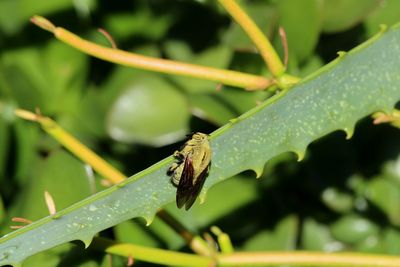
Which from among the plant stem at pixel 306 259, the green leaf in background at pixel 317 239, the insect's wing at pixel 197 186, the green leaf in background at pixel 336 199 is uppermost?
the green leaf in background at pixel 336 199

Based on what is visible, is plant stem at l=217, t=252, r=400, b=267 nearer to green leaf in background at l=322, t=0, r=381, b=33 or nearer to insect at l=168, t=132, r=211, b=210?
insect at l=168, t=132, r=211, b=210


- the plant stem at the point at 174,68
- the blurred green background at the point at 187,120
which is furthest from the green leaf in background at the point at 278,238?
the plant stem at the point at 174,68

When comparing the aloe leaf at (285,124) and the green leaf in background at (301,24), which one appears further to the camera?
the green leaf in background at (301,24)

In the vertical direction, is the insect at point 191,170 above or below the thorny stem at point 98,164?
below

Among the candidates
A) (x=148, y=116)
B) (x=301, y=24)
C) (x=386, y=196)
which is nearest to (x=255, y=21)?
(x=301, y=24)

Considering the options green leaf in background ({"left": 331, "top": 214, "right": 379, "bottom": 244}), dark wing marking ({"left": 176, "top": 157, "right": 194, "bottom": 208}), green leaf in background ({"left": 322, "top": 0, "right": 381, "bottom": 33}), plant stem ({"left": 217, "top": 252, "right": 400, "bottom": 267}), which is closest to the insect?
dark wing marking ({"left": 176, "top": 157, "right": 194, "bottom": 208})

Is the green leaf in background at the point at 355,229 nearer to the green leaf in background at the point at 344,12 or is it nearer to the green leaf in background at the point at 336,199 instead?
the green leaf in background at the point at 336,199

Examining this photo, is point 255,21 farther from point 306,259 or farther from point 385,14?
point 306,259
